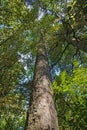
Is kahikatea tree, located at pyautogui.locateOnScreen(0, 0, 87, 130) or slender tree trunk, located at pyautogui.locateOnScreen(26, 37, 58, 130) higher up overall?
kahikatea tree, located at pyautogui.locateOnScreen(0, 0, 87, 130)

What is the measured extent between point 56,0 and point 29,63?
11.6 feet

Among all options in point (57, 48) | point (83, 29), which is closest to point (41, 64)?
point (83, 29)

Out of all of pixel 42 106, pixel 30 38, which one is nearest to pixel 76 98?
pixel 42 106

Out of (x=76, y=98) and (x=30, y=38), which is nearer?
(x=76, y=98)

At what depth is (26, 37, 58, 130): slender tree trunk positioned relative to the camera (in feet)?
13.1

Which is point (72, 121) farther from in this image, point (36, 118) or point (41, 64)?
point (41, 64)

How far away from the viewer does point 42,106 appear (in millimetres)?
4586

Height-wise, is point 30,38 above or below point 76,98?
above

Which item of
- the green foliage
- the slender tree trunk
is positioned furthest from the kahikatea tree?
the green foliage

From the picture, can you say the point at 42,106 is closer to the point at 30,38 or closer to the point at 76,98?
the point at 76,98

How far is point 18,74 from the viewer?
37.0ft

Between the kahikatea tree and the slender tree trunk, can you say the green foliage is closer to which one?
the slender tree trunk

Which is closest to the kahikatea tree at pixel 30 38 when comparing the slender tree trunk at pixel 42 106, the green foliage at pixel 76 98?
the slender tree trunk at pixel 42 106

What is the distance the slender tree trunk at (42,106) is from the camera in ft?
13.1
